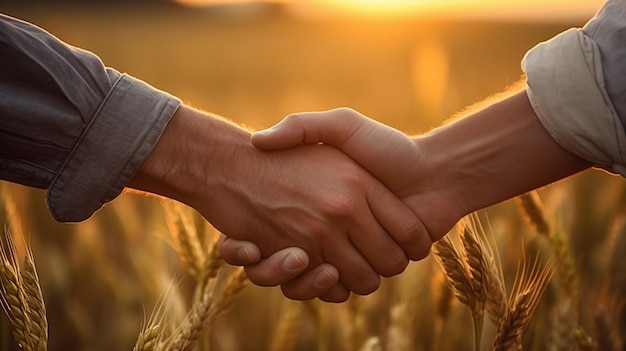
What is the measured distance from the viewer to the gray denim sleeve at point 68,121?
151cm

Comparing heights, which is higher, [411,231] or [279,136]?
[279,136]

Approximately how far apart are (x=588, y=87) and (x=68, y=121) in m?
1.10

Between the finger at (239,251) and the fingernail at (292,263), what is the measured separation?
0.23 ft

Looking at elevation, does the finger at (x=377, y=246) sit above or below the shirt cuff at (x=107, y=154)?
below

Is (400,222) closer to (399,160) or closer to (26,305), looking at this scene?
(399,160)

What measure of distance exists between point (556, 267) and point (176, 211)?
0.86 meters

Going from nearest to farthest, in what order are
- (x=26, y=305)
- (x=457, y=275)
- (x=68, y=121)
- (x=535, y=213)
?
1. (x=26, y=305)
2. (x=457, y=275)
3. (x=68, y=121)
4. (x=535, y=213)

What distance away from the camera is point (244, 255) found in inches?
71.1

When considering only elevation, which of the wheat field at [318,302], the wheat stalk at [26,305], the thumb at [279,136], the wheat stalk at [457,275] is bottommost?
the wheat field at [318,302]

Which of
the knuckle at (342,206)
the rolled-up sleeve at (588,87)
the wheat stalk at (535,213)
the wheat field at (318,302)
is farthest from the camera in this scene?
the knuckle at (342,206)

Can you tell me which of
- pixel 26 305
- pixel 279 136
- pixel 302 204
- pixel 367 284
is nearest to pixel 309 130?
pixel 279 136

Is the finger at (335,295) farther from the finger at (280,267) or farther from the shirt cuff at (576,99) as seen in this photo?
the shirt cuff at (576,99)

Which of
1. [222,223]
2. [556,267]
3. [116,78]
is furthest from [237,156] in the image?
[556,267]

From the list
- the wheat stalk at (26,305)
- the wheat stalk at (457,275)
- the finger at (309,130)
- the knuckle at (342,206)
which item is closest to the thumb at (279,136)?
the finger at (309,130)
